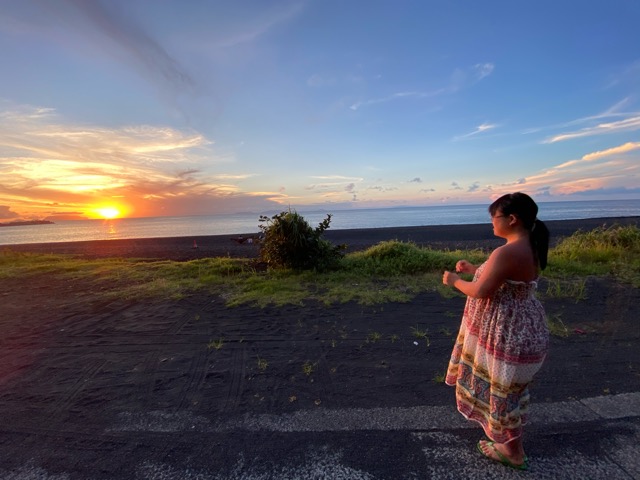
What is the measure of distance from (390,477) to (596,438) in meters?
1.60

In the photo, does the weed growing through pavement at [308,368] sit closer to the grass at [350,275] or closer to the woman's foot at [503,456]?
the woman's foot at [503,456]

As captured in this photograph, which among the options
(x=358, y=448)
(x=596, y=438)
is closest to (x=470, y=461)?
(x=358, y=448)

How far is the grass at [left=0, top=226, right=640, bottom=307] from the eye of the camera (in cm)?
698

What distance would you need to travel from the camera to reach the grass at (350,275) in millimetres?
6984

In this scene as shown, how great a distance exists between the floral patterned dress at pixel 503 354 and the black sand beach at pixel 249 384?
0.37 m

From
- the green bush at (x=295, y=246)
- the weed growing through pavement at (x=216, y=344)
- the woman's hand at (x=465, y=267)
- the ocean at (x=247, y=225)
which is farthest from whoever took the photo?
the ocean at (x=247, y=225)

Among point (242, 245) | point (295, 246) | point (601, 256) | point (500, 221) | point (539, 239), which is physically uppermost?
point (500, 221)

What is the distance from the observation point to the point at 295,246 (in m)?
9.08

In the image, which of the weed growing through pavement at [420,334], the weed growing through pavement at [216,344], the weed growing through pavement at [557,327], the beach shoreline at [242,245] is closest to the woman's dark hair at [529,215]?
the weed growing through pavement at [420,334]

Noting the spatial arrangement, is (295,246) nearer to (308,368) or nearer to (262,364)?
(262,364)

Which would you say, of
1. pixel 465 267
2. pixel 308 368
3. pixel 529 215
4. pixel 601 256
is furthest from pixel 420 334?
pixel 601 256

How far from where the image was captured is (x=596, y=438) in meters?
2.61

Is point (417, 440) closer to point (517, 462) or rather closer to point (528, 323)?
point (517, 462)

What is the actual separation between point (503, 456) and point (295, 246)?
707 centimetres
